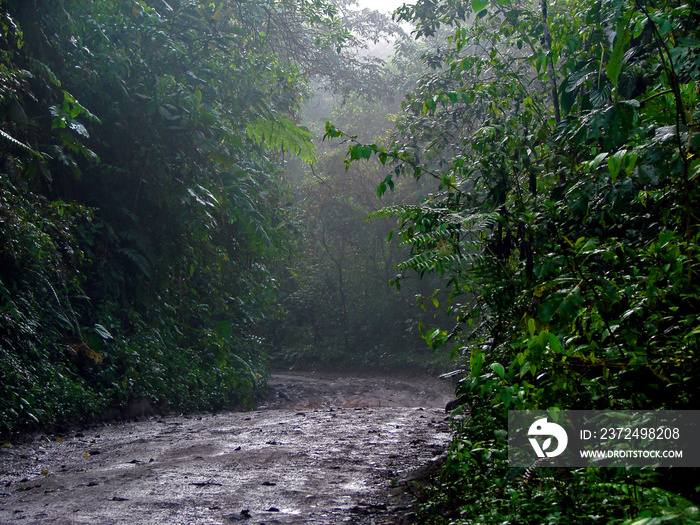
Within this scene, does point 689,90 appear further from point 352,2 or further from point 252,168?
point 352,2

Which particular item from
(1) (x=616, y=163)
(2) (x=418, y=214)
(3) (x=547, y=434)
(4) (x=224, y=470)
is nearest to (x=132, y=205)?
(4) (x=224, y=470)

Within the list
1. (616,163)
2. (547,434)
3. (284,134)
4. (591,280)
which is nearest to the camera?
(616,163)

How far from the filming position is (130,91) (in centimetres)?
1041

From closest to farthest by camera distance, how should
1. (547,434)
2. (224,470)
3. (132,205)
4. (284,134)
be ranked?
1. (547,434)
2. (224,470)
3. (132,205)
4. (284,134)

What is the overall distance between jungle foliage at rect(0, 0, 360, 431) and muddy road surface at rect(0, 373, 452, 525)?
47.7 inches

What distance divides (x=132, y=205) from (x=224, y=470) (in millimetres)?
6721

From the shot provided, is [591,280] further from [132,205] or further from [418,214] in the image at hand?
[132,205]

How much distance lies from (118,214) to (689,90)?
879cm

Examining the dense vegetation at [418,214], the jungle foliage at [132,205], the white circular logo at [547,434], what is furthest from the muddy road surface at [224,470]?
the jungle foliage at [132,205]

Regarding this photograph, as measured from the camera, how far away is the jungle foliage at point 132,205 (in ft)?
24.4

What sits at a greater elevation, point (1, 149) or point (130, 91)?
point (130, 91)

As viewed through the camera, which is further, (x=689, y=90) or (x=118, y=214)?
(x=118, y=214)

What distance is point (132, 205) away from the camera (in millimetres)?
10289

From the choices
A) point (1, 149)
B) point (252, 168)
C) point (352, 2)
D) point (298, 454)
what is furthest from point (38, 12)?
point (352, 2)
